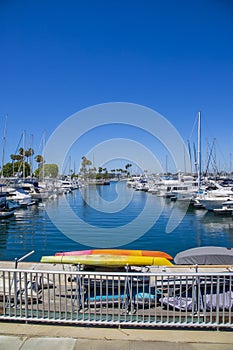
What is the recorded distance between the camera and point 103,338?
162 inches

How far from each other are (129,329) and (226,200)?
118ft

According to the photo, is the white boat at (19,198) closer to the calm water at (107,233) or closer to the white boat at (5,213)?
the calm water at (107,233)

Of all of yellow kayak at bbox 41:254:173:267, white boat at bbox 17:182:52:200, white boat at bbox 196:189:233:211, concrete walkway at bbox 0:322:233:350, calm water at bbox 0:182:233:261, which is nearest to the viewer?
concrete walkway at bbox 0:322:233:350

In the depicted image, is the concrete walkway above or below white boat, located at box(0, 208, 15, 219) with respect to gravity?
above

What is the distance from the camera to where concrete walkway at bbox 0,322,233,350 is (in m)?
3.88

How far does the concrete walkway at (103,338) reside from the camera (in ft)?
12.7

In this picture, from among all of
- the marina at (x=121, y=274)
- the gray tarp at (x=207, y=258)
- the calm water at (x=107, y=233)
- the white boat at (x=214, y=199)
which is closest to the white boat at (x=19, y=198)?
the marina at (x=121, y=274)

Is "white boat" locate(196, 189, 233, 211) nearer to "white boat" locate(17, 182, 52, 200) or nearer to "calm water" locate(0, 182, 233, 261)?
"calm water" locate(0, 182, 233, 261)

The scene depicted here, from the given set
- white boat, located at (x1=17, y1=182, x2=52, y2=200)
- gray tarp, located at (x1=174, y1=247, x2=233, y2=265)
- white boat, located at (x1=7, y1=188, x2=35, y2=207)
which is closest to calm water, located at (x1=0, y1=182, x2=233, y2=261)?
white boat, located at (x1=7, y1=188, x2=35, y2=207)

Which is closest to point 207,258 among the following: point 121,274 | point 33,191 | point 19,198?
point 121,274

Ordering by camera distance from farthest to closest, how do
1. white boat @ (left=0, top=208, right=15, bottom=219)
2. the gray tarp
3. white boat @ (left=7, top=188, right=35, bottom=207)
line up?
white boat @ (left=7, top=188, right=35, bottom=207) < white boat @ (left=0, top=208, right=15, bottom=219) < the gray tarp

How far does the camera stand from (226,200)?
1464 inches

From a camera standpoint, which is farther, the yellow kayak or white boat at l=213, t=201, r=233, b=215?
white boat at l=213, t=201, r=233, b=215

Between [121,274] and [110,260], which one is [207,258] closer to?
[110,260]
